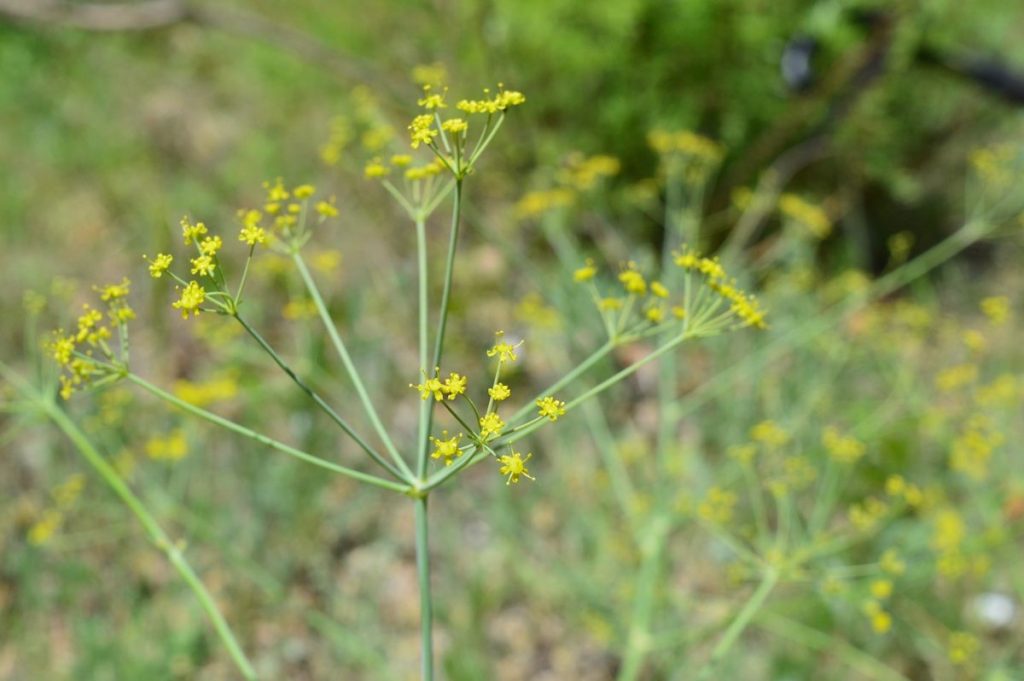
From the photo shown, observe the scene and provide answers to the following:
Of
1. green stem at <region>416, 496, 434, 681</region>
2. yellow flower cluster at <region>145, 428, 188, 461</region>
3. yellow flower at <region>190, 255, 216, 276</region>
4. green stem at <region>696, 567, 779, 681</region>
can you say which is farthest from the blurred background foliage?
green stem at <region>416, 496, 434, 681</region>

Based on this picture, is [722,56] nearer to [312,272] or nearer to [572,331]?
[572,331]

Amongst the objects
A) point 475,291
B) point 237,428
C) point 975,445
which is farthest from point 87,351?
point 475,291

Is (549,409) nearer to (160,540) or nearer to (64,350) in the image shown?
(64,350)

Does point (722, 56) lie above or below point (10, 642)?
above

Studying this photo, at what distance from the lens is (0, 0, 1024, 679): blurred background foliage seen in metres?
3.22

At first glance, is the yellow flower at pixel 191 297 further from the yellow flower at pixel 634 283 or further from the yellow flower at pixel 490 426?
the yellow flower at pixel 634 283

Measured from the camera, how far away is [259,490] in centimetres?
342

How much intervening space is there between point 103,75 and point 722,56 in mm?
3794

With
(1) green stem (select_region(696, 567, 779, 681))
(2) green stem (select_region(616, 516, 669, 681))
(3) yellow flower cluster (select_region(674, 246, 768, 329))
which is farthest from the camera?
(2) green stem (select_region(616, 516, 669, 681))

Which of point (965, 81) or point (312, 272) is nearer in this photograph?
point (312, 272)

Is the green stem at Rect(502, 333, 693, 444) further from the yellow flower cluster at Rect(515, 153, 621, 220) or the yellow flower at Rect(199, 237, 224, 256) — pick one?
the yellow flower cluster at Rect(515, 153, 621, 220)

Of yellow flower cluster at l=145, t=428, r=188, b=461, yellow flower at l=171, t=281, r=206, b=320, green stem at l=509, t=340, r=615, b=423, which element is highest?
yellow flower cluster at l=145, t=428, r=188, b=461

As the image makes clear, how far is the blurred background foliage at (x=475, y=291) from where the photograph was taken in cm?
322

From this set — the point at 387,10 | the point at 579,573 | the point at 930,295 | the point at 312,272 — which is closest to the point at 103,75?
the point at 387,10
